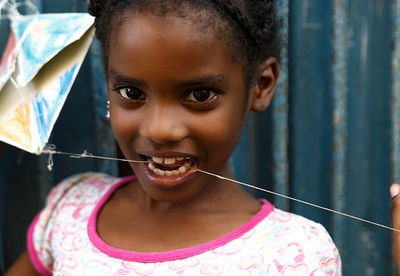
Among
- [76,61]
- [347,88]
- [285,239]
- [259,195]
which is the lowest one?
[259,195]

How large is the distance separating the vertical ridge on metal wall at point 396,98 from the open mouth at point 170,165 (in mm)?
759

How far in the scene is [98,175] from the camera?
1.37 meters

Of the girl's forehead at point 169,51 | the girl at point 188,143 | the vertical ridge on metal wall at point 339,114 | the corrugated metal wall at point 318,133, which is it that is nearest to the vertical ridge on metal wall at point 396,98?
the corrugated metal wall at point 318,133

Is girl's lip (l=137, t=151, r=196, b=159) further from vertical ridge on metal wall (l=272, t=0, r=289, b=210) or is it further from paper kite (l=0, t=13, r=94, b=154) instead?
vertical ridge on metal wall (l=272, t=0, r=289, b=210)

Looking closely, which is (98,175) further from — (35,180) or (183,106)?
(183,106)

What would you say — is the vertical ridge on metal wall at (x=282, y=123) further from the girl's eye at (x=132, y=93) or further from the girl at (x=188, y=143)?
the girl's eye at (x=132, y=93)

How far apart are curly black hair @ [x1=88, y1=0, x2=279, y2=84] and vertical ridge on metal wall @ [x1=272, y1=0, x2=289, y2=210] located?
0.31m

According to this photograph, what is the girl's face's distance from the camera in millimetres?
900


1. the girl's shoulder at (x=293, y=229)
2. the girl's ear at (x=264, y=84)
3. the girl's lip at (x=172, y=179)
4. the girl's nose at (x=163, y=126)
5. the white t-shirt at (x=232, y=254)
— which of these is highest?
the girl's ear at (x=264, y=84)

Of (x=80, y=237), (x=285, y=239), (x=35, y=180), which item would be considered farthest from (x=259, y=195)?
(x=35, y=180)

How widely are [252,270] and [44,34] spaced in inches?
29.6

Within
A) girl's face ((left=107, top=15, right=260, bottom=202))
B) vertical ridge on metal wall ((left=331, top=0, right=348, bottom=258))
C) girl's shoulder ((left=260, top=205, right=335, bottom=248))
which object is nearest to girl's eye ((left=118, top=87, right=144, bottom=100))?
girl's face ((left=107, top=15, right=260, bottom=202))

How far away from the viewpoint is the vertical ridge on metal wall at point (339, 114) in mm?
1384

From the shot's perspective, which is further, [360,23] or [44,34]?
[360,23]
